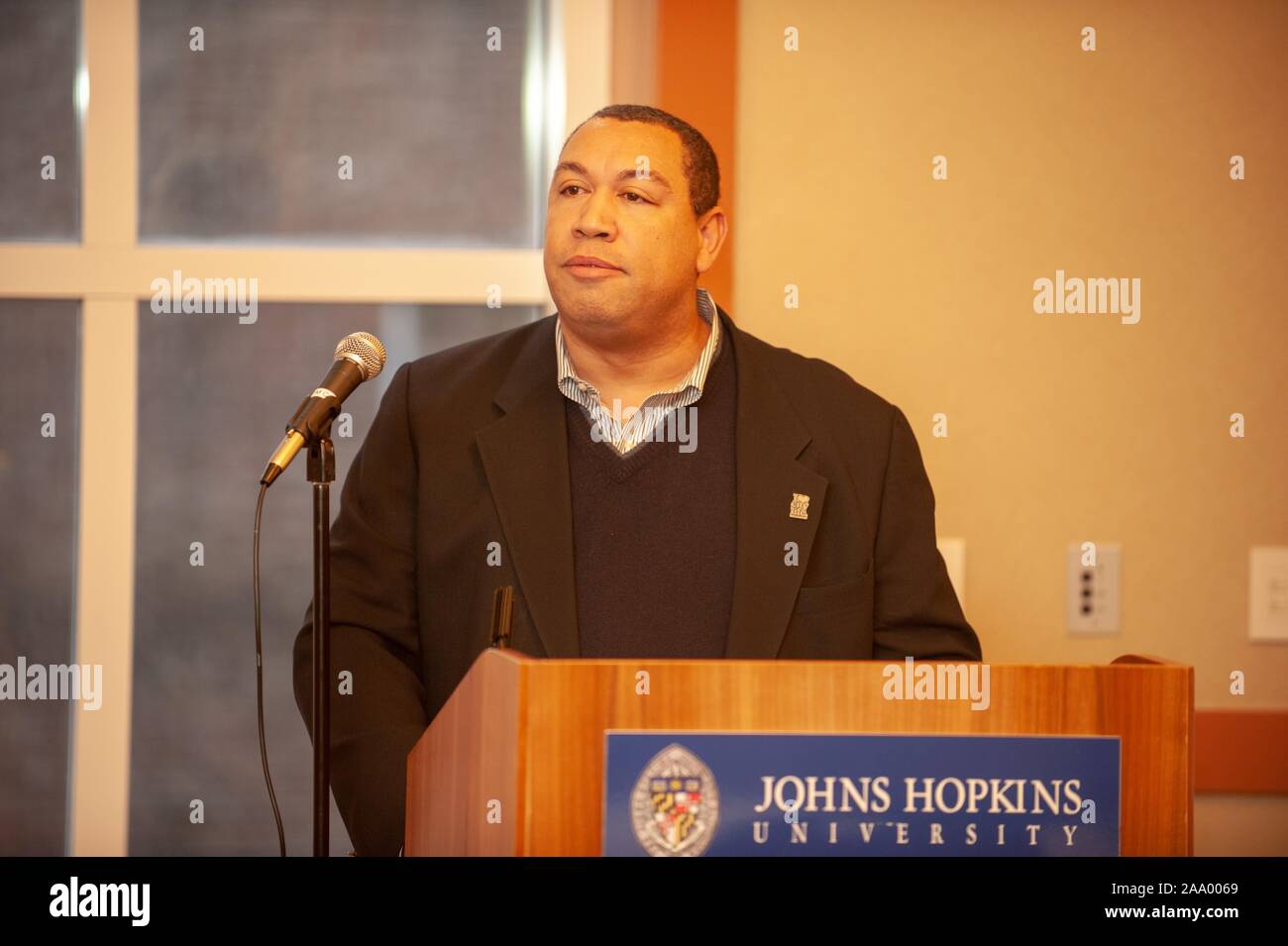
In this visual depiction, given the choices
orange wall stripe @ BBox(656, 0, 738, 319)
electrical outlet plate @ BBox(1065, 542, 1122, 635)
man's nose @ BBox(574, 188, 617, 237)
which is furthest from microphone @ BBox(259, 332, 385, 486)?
electrical outlet plate @ BBox(1065, 542, 1122, 635)

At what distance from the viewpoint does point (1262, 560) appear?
282 centimetres

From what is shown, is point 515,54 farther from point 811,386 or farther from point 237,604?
point 237,604

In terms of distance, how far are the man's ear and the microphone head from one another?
0.78 m

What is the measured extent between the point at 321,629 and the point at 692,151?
3.81 ft

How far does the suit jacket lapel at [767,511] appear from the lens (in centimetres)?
209

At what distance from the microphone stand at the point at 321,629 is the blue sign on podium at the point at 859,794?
0.56 meters

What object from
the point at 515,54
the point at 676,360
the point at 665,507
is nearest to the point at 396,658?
the point at 665,507

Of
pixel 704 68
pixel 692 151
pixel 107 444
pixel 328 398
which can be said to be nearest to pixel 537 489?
pixel 328 398

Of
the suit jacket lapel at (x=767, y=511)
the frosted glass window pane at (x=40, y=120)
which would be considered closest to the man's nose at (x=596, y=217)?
the suit jacket lapel at (x=767, y=511)

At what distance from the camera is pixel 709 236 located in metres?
2.42

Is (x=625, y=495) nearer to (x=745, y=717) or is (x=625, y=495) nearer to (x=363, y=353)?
(x=363, y=353)

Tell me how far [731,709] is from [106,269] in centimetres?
227

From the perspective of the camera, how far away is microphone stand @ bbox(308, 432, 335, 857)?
1634mm

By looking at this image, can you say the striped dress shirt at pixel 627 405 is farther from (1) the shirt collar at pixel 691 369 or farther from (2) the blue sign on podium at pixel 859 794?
(2) the blue sign on podium at pixel 859 794
